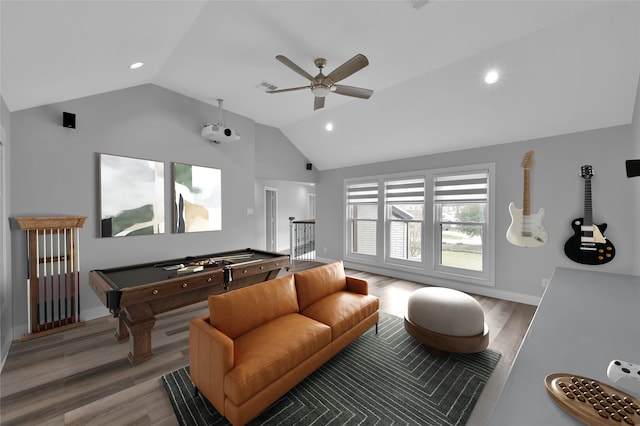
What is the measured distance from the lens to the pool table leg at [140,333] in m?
2.35

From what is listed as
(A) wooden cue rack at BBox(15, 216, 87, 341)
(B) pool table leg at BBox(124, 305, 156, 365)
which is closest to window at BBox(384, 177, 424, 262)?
(B) pool table leg at BBox(124, 305, 156, 365)

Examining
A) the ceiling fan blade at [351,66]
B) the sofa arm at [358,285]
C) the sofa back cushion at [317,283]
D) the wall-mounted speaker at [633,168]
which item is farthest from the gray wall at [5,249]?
the wall-mounted speaker at [633,168]

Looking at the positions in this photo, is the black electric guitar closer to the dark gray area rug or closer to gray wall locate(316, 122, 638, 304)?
gray wall locate(316, 122, 638, 304)

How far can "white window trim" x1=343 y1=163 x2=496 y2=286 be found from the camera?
4238 millimetres

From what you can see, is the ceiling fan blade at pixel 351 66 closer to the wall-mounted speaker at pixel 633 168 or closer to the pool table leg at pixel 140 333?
the wall-mounted speaker at pixel 633 168

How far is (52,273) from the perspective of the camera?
302 centimetres

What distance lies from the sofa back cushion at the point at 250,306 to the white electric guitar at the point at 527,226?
9.76 ft

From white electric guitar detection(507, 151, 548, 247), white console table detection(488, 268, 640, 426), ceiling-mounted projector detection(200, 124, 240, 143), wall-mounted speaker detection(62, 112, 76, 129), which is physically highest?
ceiling-mounted projector detection(200, 124, 240, 143)

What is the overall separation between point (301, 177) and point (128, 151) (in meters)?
3.62

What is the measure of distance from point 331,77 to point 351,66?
307 millimetres

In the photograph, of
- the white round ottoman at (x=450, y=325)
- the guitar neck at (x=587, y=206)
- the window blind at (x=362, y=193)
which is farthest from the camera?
the window blind at (x=362, y=193)

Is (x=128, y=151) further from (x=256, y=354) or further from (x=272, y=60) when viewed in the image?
(x=256, y=354)

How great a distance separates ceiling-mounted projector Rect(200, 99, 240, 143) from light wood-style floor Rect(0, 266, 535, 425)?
2809 mm

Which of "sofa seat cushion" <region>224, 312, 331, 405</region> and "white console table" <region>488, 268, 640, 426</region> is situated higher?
"white console table" <region>488, 268, 640, 426</region>
